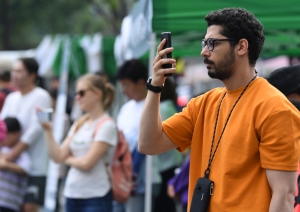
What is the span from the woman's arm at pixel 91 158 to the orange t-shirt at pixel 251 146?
247cm

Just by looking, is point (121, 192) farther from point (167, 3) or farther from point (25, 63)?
point (25, 63)

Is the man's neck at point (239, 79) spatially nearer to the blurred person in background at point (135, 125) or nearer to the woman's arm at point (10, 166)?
the blurred person in background at point (135, 125)

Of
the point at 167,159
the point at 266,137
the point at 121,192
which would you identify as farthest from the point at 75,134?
the point at 266,137

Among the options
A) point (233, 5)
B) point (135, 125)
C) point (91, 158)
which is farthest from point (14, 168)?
point (233, 5)

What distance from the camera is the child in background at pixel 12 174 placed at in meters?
6.55

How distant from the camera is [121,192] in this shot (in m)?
5.60

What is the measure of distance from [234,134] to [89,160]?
8.83 feet

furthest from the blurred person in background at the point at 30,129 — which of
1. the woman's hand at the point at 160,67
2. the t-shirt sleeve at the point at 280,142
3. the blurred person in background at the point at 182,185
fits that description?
the t-shirt sleeve at the point at 280,142

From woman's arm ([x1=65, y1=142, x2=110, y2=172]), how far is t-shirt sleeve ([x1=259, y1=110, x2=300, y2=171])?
2.80 meters

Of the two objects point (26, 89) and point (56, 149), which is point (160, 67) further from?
point (26, 89)

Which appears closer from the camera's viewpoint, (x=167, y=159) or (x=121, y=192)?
(x=121, y=192)

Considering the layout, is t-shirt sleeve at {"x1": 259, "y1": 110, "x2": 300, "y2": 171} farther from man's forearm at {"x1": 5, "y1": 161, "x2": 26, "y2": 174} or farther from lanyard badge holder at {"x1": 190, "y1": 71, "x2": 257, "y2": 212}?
man's forearm at {"x1": 5, "y1": 161, "x2": 26, "y2": 174}

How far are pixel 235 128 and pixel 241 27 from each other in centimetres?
47

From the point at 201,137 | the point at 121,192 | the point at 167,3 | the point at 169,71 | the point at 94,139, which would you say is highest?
the point at 167,3
